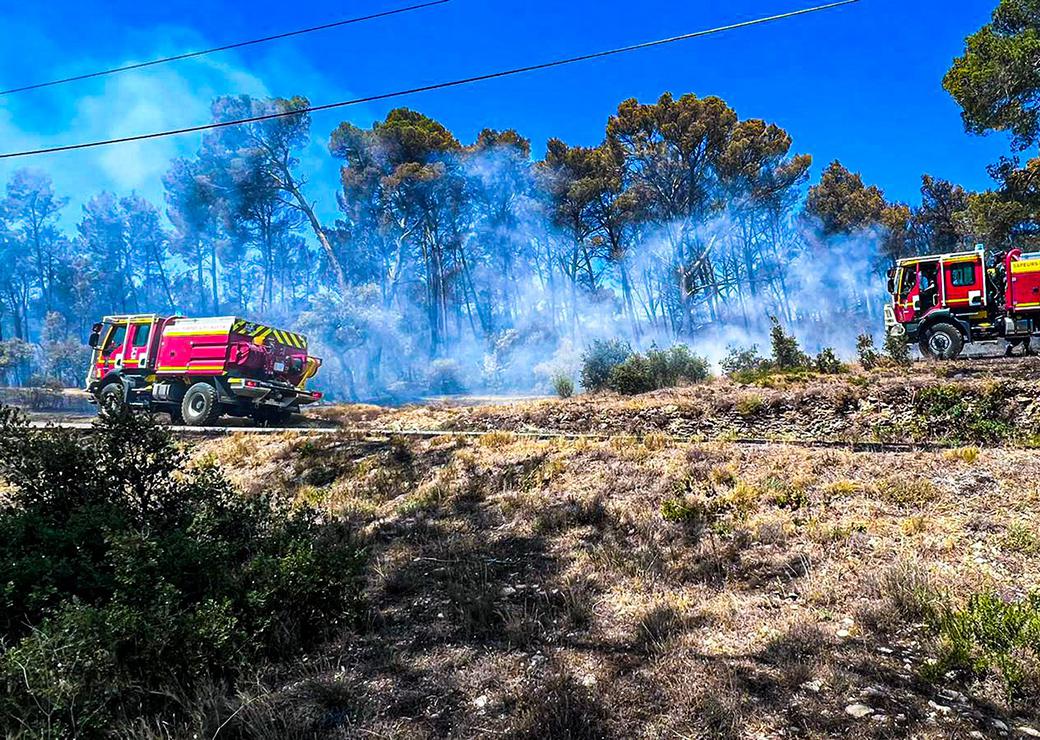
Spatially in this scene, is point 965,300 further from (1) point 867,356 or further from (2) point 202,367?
(2) point 202,367

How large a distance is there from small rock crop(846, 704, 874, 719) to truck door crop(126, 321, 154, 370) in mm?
18601

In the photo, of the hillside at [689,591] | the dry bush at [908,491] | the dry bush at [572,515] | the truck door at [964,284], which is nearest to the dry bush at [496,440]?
the hillside at [689,591]

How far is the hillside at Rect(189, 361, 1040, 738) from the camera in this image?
2641 millimetres

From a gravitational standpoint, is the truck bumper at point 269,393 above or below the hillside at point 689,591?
above

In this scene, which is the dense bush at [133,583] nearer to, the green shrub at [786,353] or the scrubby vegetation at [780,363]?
the scrubby vegetation at [780,363]

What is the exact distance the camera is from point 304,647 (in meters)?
3.56

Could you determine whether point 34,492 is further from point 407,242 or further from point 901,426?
point 407,242

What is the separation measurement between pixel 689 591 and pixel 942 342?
15976 millimetres

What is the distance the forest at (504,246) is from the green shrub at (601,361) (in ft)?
27.2

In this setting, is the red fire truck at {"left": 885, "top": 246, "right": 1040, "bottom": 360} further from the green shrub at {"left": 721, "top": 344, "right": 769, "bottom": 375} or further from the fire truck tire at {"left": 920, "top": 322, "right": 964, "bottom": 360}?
the green shrub at {"left": 721, "top": 344, "right": 769, "bottom": 375}

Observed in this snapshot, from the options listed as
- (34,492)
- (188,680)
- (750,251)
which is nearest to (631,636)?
(188,680)

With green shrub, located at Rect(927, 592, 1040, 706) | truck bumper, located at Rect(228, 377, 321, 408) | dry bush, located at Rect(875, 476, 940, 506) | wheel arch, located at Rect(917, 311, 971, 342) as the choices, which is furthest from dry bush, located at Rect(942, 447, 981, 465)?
truck bumper, located at Rect(228, 377, 321, 408)

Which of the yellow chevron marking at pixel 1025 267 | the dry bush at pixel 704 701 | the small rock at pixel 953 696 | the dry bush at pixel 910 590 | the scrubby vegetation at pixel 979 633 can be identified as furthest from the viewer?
the yellow chevron marking at pixel 1025 267

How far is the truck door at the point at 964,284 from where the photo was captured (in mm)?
15461
